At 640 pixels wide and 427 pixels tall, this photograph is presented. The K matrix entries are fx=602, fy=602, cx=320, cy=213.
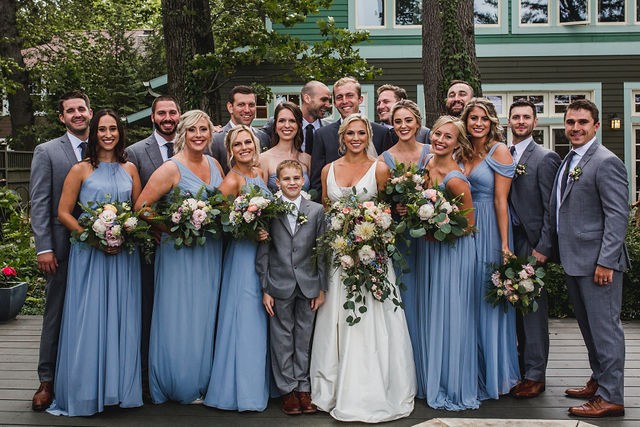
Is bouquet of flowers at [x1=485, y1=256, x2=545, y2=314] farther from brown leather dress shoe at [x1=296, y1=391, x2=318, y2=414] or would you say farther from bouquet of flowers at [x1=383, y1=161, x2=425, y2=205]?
brown leather dress shoe at [x1=296, y1=391, x2=318, y2=414]

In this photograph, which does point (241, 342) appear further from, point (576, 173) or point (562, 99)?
point (562, 99)

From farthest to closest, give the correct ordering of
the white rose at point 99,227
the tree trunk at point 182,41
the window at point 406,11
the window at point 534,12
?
the window at point 406,11 → the window at point 534,12 → the tree trunk at point 182,41 → the white rose at point 99,227

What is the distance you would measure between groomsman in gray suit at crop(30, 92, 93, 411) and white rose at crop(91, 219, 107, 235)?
1.73 ft

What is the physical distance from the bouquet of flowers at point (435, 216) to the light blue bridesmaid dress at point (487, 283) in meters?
0.37

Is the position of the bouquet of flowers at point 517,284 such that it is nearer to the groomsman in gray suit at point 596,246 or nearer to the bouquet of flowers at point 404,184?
the groomsman in gray suit at point 596,246

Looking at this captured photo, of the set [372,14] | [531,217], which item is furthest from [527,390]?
[372,14]

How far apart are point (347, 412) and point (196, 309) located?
1503 mm

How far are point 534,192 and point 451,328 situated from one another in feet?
4.74

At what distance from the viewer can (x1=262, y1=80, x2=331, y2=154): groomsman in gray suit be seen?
6305 mm

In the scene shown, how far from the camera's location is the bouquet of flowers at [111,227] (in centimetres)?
467

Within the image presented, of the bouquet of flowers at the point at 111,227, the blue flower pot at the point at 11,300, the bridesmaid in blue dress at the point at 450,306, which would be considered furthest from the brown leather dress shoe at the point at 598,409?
the blue flower pot at the point at 11,300

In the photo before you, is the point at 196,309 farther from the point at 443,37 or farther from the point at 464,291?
the point at 443,37

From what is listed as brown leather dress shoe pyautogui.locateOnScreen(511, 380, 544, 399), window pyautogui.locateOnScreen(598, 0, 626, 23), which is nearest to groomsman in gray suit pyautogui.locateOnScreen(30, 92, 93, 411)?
brown leather dress shoe pyautogui.locateOnScreen(511, 380, 544, 399)

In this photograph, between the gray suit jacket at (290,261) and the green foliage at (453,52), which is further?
the green foliage at (453,52)
